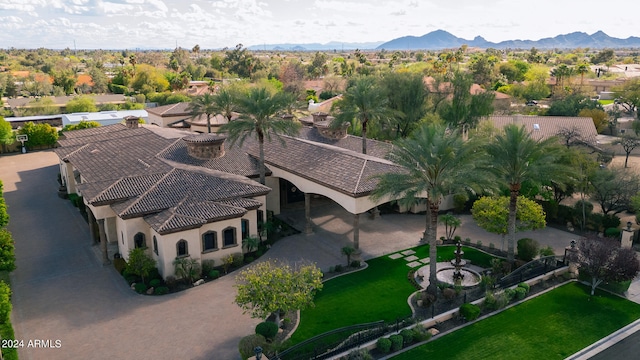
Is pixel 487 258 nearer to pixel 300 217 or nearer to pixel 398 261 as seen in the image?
pixel 398 261

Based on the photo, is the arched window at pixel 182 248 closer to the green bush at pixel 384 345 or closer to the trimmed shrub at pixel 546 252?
the green bush at pixel 384 345

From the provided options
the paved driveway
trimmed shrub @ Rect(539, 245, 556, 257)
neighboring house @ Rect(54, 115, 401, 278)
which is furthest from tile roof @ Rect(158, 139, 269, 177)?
trimmed shrub @ Rect(539, 245, 556, 257)

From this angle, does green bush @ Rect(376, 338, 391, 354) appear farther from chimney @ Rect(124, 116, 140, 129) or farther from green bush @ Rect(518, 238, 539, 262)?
chimney @ Rect(124, 116, 140, 129)

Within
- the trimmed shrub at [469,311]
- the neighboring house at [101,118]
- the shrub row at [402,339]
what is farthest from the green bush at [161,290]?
the neighboring house at [101,118]

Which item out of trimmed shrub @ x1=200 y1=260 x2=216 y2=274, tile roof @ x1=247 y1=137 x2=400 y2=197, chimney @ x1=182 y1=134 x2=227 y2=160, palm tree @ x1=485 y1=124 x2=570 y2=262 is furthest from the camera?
chimney @ x1=182 y1=134 x2=227 y2=160

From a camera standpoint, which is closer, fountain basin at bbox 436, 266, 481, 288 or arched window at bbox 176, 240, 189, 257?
fountain basin at bbox 436, 266, 481, 288
